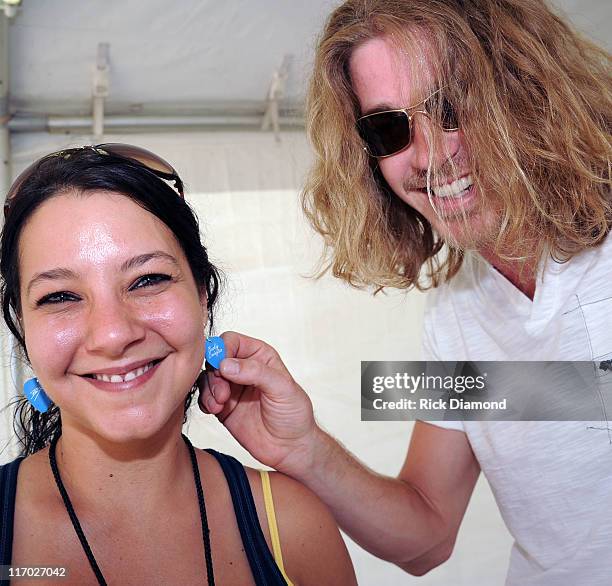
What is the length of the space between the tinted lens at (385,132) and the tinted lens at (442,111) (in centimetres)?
4

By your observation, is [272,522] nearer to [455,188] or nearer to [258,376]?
[258,376]

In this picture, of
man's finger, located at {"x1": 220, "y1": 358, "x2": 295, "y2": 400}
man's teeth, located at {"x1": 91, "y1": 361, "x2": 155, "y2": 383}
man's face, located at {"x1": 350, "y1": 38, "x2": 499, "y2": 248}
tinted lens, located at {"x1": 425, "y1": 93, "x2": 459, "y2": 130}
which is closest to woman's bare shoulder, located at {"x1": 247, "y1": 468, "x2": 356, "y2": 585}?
man's finger, located at {"x1": 220, "y1": 358, "x2": 295, "y2": 400}

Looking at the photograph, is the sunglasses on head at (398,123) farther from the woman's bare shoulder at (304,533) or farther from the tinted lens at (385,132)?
the woman's bare shoulder at (304,533)

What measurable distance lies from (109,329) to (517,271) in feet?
2.04

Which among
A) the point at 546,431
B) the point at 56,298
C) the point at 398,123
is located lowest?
the point at 546,431

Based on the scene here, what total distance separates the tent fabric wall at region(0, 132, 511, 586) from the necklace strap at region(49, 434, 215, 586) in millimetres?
265

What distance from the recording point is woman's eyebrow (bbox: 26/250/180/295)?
0.82 metres

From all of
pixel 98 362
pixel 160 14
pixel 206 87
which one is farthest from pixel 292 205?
pixel 98 362

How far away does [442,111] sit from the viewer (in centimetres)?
103

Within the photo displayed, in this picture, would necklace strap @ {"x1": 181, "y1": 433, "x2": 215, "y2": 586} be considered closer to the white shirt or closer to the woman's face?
the woman's face

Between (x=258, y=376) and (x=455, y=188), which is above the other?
(x=455, y=188)

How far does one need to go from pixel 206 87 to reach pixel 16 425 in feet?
2.04

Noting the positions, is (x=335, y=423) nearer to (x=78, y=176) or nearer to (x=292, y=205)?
(x=292, y=205)

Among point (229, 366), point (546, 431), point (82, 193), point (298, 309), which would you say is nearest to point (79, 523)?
point (229, 366)
